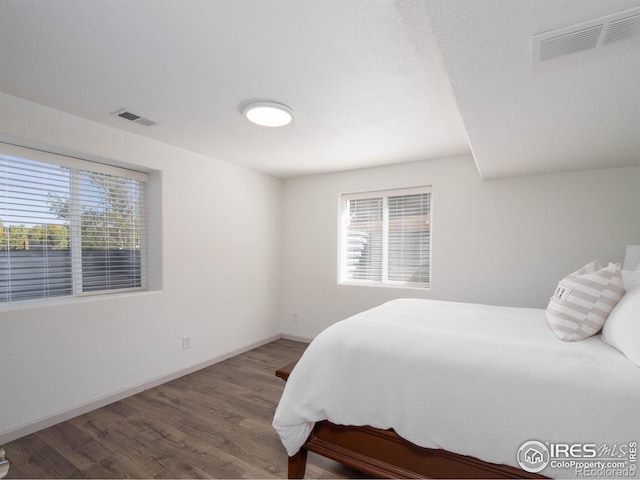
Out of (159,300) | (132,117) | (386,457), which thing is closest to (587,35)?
(386,457)

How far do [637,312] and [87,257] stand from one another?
367 centimetres

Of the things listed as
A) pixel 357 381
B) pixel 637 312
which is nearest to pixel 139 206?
pixel 357 381

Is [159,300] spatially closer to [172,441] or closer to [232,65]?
[172,441]

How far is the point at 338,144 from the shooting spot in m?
3.04

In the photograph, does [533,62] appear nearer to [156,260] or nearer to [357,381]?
[357,381]

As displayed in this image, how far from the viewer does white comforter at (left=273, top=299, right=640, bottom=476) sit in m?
1.23

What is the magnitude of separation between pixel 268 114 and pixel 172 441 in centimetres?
234

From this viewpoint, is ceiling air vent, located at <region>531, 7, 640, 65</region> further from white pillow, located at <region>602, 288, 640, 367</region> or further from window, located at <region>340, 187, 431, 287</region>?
window, located at <region>340, 187, 431, 287</region>

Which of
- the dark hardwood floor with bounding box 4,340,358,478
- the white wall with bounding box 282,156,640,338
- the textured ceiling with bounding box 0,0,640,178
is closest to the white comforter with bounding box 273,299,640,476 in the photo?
the dark hardwood floor with bounding box 4,340,358,478

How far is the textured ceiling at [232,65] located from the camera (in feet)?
4.52

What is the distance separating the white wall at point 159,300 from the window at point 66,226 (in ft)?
0.56

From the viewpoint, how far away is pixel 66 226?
2602 mm

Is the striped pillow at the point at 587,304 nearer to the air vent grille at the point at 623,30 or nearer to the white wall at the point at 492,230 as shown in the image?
the air vent grille at the point at 623,30

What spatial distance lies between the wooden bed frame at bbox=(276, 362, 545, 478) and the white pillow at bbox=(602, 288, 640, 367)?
2.16ft
